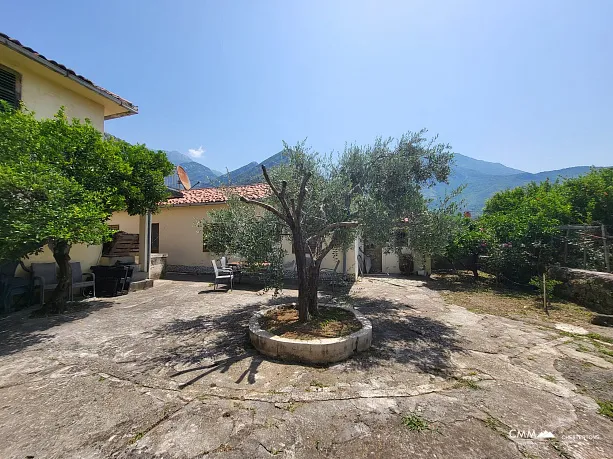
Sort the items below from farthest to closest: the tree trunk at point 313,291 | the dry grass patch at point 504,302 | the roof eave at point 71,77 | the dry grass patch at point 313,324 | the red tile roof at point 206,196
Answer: the red tile roof at point 206,196 < the dry grass patch at point 504,302 < the roof eave at point 71,77 < the tree trunk at point 313,291 < the dry grass patch at point 313,324

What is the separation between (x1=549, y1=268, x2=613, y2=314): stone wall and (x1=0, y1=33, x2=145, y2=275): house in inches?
534

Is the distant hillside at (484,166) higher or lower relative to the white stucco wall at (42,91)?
higher

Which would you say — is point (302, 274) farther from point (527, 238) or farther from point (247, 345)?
point (527, 238)

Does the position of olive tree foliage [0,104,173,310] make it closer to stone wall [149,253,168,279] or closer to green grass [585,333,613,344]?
stone wall [149,253,168,279]

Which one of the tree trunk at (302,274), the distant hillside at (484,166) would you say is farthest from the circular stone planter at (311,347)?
the distant hillside at (484,166)

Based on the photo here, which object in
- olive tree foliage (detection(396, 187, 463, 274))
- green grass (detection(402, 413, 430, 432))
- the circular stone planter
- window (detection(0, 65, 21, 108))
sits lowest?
green grass (detection(402, 413, 430, 432))

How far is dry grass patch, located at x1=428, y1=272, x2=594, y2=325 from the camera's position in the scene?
6113 mm

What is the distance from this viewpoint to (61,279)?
603 cm

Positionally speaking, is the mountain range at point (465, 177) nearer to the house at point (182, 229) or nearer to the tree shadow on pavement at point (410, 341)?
the house at point (182, 229)

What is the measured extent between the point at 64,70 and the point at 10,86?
1170 millimetres

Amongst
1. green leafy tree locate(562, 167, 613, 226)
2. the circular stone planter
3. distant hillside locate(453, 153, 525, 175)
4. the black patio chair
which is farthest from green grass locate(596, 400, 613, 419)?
distant hillside locate(453, 153, 525, 175)

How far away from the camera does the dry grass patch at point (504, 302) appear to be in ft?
20.1

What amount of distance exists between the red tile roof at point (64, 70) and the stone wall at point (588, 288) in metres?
13.8

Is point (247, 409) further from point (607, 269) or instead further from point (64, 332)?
point (607, 269)
